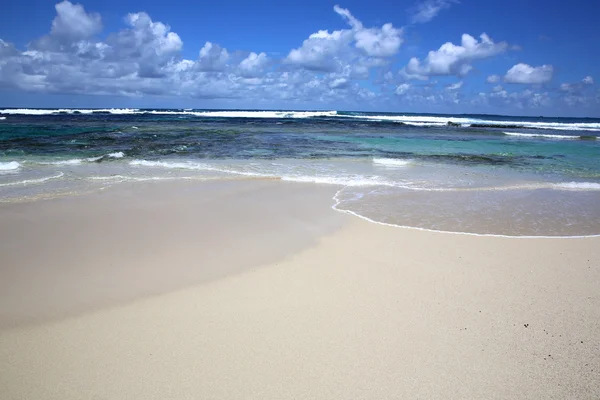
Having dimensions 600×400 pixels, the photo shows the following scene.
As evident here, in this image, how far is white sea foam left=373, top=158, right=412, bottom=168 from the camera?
1292cm

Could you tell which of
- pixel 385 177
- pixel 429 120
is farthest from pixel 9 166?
pixel 429 120

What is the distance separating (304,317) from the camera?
3213mm

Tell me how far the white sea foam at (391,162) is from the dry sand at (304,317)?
7.76m

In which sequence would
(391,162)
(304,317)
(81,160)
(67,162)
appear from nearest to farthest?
(304,317) < (67,162) < (81,160) < (391,162)

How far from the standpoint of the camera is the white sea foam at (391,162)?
1292 cm

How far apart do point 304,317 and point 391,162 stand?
36.5 feet

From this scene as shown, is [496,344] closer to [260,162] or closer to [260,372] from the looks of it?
[260,372]

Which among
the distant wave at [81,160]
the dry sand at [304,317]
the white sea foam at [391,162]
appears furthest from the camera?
the white sea foam at [391,162]

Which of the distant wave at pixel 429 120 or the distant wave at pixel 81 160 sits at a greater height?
the distant wave at pixel 429 120

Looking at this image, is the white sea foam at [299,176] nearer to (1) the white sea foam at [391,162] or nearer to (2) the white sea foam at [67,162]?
(2) the white sea foam at [67,162]

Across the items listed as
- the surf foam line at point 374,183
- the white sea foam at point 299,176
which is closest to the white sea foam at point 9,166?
the white sea foam at point 299,176

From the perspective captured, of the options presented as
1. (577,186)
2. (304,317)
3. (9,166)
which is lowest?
(304,317)

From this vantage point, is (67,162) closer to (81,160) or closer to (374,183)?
(81,160)

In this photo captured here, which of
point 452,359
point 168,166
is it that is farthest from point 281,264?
point 168,166
